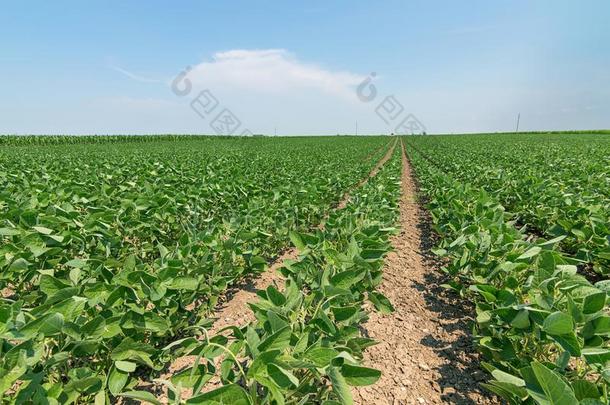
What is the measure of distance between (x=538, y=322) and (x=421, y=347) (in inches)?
66.2

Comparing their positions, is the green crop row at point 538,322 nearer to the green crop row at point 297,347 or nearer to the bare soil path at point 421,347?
the bare soil path at point 421,347

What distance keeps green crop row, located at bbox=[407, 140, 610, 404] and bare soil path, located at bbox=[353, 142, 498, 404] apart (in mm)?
364

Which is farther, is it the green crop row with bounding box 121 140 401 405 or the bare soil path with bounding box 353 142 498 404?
the bare soil path with bounding box 353 142 498 404

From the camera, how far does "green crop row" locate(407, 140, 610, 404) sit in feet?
4.40

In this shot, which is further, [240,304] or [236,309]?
[240,304]

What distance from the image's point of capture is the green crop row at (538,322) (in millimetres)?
1341

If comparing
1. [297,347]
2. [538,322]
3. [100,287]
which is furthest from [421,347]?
[100,287]

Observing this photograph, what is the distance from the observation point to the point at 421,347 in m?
3.19

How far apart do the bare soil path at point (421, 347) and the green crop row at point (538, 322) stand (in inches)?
14.3

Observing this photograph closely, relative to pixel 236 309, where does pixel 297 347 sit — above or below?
above

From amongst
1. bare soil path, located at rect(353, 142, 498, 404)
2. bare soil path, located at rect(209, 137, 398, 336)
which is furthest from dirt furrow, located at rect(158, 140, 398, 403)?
bare soil path, located at rect(353, 142, 498, 404)

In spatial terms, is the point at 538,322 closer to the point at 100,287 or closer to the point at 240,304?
the point at 100,287

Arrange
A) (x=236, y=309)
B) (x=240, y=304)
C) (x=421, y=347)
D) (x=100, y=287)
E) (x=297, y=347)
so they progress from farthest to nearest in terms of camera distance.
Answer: (x=240, y=304), (x=236, y=309), (x=421, y=347), (x=100, y=287), (x=297, y=347)

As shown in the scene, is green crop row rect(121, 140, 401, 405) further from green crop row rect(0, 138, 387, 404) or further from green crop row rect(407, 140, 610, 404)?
green crop row rect(407, 140, 610, 404)
